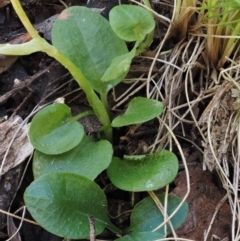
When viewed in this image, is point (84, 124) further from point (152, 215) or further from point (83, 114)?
point (152, 215)

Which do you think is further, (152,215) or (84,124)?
(84,124)

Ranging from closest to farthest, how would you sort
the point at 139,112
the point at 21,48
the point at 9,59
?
the point at 21,48
the point at 139,112
the point at 9,59

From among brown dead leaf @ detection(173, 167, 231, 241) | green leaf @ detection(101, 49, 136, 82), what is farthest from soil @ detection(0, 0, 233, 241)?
green leaf @ detection(101, 49, 136, 82)

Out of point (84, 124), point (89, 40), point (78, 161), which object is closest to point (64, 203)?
point (78, 161)

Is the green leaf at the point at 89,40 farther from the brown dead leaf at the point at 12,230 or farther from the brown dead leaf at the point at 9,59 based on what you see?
the brown dead leaf at the point at 12,230

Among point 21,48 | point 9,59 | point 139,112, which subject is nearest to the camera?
point 21,48

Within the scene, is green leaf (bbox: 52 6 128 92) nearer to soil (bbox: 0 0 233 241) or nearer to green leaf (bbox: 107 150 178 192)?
soil (bbox: 0 0 233 241)

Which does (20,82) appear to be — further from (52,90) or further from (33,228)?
(33,228)

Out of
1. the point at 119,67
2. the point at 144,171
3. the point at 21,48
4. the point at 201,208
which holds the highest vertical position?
the point at 21,48
